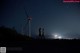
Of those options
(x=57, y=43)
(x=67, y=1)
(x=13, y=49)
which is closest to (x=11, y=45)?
(x=13, y=49)

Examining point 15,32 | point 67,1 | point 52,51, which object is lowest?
point 52,51

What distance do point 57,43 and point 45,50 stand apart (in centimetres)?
219

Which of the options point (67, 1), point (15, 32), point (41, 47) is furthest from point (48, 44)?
point (67, 1)

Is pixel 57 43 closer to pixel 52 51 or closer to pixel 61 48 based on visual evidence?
pixel 61 48

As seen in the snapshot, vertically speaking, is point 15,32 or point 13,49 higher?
point 15,32

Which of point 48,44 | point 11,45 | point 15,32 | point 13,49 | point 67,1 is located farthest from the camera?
point 67,1

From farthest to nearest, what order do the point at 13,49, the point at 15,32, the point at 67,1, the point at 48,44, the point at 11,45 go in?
1. the point at 67,1
2. the point at 15,32
3. the point at 48,44
4. the point at 11,45
5. the point at 13,49

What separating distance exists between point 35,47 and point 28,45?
752 mm

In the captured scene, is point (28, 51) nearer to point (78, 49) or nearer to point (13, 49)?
point (13, 49)

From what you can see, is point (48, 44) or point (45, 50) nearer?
point (45, 50)

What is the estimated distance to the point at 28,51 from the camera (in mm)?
17281

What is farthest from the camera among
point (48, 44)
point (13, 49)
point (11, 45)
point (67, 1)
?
point (67, 1)

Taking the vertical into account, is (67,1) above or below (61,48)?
above

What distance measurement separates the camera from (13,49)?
16.6m
